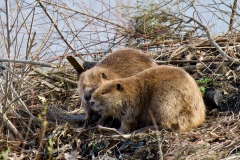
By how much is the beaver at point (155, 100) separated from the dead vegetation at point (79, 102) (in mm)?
185

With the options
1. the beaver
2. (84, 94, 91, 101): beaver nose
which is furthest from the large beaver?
the beaver

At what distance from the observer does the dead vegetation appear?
187 inches

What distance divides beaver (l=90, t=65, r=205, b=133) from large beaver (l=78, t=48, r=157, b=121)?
597mm

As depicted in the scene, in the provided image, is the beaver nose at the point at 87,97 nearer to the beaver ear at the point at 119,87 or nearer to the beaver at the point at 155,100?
the beaver at the point at 155,100

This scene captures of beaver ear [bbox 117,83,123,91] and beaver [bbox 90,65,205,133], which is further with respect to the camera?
beaver ear [bbox 117,83,123,91]

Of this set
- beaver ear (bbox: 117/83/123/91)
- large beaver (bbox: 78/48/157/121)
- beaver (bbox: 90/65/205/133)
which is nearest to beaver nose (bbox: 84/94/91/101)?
large beaver (bbox: 78/48/157/121)

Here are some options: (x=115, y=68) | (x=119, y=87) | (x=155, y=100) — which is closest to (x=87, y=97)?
(x=119, y=87)

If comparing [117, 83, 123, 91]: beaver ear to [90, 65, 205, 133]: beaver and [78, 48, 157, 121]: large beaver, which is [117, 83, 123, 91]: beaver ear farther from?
[78, 48, 157, 121]: large beaver

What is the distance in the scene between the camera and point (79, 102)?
6836 millimetres

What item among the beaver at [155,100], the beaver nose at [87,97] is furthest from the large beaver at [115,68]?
the beaver at [155,100]

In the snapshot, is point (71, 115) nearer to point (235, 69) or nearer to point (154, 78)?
point (154, 78)

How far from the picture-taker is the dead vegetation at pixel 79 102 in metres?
4.75

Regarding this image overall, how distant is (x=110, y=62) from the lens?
6375mm

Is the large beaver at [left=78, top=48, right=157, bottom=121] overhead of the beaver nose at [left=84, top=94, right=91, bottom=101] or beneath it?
overhead
